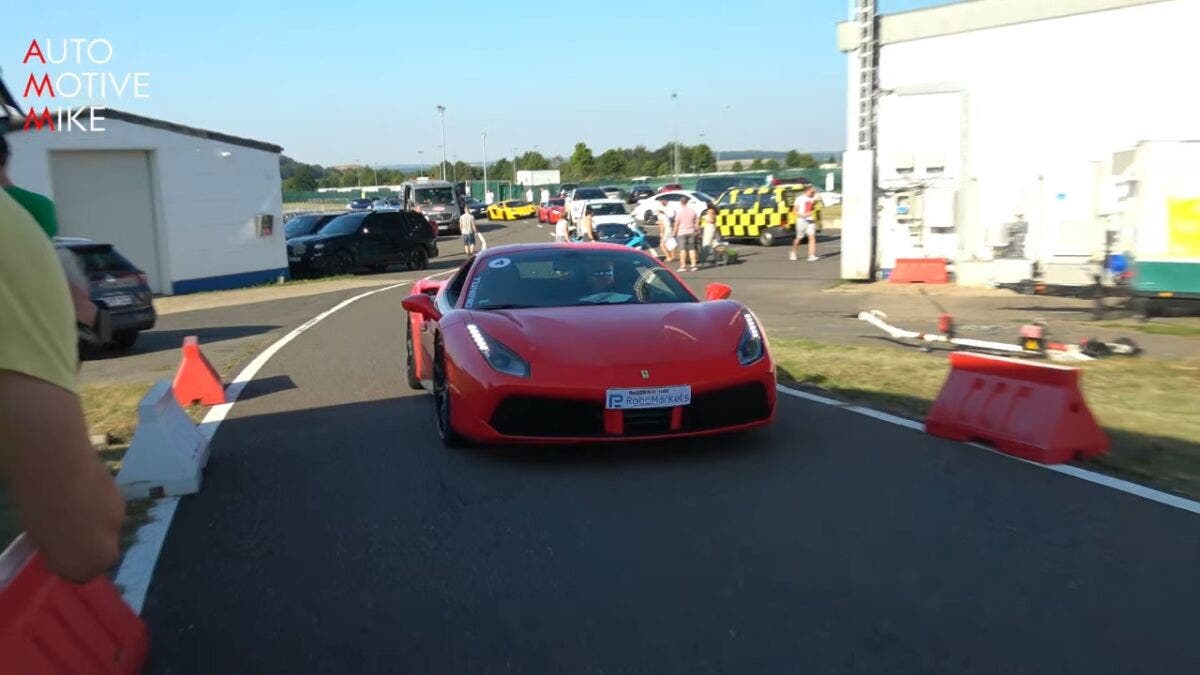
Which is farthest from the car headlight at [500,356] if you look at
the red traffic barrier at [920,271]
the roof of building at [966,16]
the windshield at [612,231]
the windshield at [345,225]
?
the windshield at [345,225]

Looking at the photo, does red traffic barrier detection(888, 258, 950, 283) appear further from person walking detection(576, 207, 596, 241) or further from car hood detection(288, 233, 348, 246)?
car hood detection(288, 233, 348, 246)

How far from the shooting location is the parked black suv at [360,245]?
29.0m

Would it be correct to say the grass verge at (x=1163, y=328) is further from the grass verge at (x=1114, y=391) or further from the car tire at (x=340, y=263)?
the car tire at (x=340, y=263)

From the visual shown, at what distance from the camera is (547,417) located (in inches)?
239

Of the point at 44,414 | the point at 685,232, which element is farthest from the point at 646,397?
the point at 685,232

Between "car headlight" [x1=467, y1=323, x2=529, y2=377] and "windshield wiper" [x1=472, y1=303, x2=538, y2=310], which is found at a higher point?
"windshield wiper" [x1=472, y1=303, x2=538, y2=310]

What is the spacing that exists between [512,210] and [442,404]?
181 ft

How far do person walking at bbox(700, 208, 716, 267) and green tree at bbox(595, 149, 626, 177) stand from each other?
288 feet

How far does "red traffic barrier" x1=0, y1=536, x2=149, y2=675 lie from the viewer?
2.56 m

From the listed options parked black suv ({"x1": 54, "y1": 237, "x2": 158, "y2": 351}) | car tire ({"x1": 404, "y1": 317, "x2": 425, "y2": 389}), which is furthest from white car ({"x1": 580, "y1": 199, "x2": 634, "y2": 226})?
car tire ({"x1": 404, "y1": 317, "x2": 425, "y2": 389})

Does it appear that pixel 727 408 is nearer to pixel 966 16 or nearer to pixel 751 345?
pixel 751 345

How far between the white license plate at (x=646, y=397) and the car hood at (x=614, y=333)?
18 cm

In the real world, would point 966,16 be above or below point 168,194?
above

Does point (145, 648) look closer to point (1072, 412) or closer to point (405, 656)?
point (405, 656)
